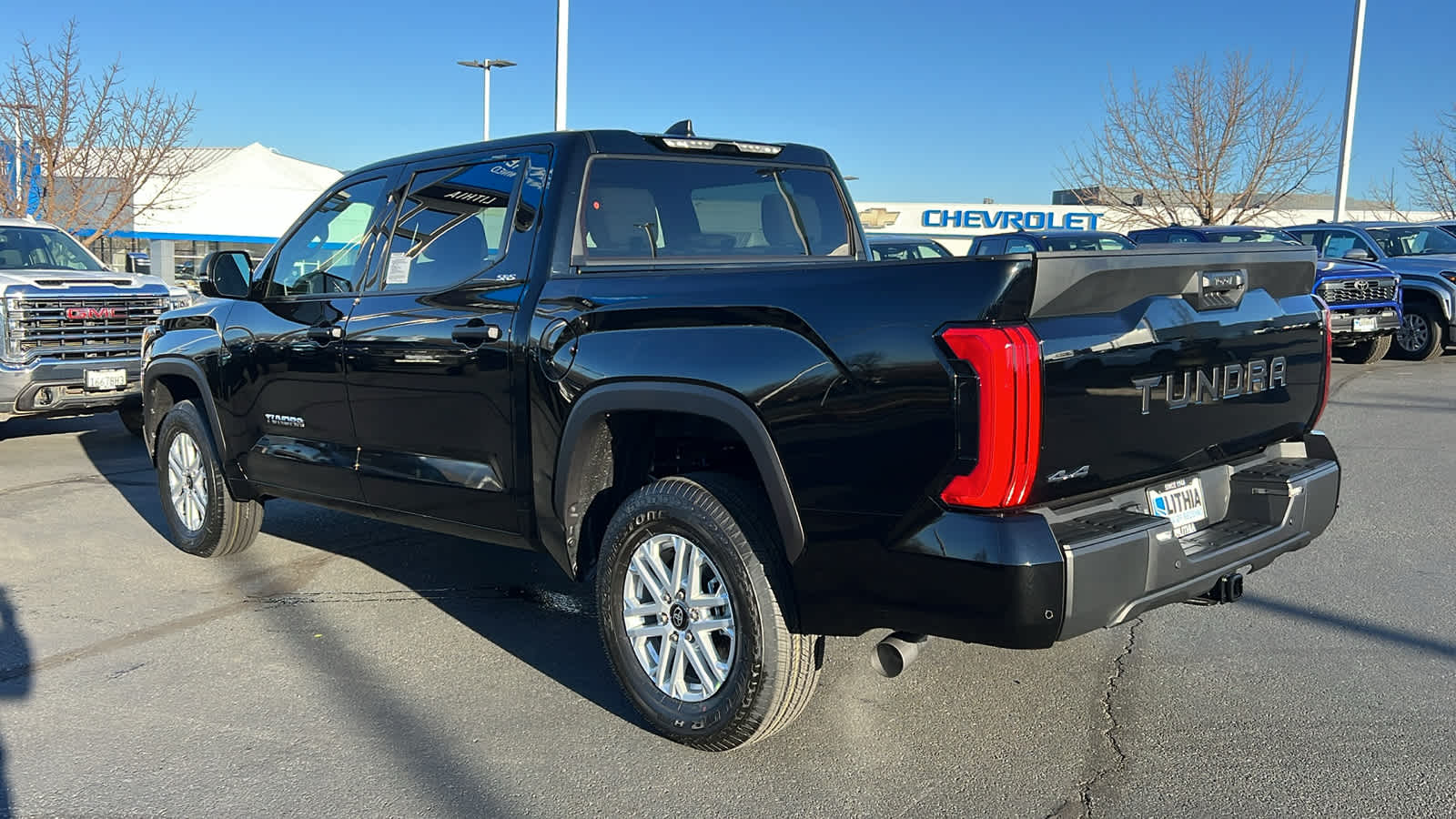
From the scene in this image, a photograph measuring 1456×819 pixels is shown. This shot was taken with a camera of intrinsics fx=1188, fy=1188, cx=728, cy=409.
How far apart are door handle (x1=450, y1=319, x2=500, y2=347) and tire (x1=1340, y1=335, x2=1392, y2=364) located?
13.5 m

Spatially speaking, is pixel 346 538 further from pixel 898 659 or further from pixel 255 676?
pixel 898 659

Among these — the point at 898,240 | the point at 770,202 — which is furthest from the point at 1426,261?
the point at 770,202

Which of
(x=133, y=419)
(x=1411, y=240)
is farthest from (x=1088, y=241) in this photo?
(x=133, y=419)

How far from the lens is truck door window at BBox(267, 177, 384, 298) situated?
5074mm

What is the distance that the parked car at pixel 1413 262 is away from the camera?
1491cm

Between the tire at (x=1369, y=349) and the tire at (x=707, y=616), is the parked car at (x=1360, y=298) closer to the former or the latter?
the tire at (x=1369, y=349)

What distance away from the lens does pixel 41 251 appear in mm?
10398

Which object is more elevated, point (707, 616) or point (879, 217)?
point (879, 217)

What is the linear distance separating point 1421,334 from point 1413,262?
0.95 m

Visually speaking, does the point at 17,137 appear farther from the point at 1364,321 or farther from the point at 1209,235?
the point at 1364,321

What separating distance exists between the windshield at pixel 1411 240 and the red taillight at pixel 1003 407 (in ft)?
50.7

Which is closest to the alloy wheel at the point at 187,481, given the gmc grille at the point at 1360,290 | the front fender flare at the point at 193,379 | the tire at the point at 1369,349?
the front fender flare at the point at 193,379

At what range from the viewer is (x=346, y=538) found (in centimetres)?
665

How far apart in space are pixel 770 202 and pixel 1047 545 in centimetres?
257
